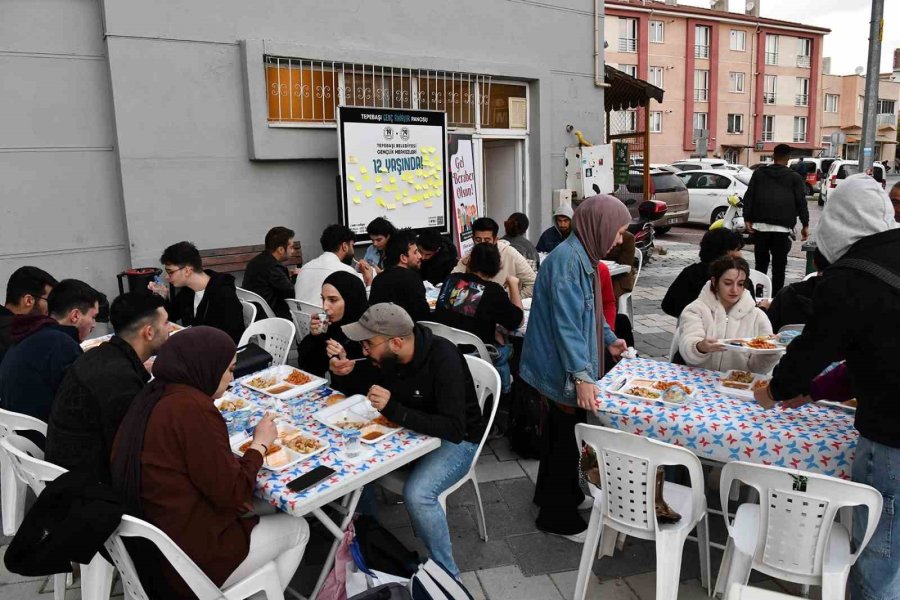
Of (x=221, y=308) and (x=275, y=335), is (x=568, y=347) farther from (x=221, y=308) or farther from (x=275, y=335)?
(x=221, y=308)

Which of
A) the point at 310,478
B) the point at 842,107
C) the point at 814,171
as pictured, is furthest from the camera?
the point at 842,107

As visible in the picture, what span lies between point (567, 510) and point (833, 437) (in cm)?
140

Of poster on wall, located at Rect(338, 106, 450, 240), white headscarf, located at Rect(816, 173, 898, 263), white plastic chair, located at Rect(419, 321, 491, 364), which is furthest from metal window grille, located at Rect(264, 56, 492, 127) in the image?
white headscarf, located at Rect(816, 173, 898, 263)

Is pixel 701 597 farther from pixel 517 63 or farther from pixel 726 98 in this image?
pixel 726 98

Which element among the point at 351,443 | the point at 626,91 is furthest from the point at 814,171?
the point at 351,443

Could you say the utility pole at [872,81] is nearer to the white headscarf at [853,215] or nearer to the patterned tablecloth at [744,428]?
the patterned tablecloth at [744,428]

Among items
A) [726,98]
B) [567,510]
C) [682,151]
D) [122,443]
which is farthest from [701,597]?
[726,98]

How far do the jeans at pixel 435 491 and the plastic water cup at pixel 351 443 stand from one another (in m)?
0.41

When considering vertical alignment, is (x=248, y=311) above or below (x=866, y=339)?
below

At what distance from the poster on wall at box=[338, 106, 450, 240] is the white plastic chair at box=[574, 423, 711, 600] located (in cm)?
531

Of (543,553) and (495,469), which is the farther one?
(495,469)

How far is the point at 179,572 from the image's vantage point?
2.22m

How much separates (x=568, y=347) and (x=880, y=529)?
A: 1.47 meters

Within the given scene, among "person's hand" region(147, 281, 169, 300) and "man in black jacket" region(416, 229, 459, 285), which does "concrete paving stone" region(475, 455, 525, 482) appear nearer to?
"man in black jacket" region(416, 229, 459, 285)
